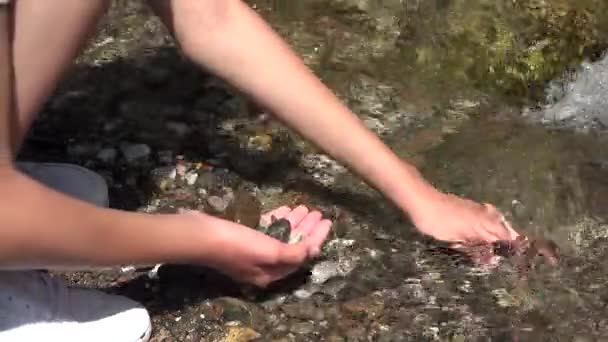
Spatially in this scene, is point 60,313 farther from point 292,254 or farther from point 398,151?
point 398,151

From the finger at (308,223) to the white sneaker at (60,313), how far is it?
1.01 feet

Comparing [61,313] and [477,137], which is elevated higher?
[477,137]

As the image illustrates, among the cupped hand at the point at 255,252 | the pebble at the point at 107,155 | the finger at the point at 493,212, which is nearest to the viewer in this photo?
the cupped hand at the point at 255,252

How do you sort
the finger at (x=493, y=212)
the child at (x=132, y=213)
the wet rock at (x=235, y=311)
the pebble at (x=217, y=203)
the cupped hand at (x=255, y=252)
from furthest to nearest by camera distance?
the pebble at (x=217, y=203), the finger at (x=493, y=212), the wet rock at (x=235, y=311), the cupped hand at (x=255, y=252), the child at (x=132, y=213)

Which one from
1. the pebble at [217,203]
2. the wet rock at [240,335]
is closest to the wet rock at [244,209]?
the pebble at [217,203]

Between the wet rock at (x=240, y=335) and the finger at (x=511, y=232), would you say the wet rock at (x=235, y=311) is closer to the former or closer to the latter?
the wet rock at (x=240, y=335)

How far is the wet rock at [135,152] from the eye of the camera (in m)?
1.91

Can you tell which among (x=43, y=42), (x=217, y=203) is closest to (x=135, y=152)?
(x=217, y=203)

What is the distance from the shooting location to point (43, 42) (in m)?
1.35

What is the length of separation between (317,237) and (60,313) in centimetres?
42

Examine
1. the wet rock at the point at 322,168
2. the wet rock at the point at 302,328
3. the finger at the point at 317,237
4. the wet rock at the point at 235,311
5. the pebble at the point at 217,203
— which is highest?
the wet rock at the point at 322,168

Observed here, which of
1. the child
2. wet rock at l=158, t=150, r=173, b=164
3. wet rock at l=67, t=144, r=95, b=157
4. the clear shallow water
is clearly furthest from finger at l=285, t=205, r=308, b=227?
wet rock at l=67, t=144, r=95, b=157

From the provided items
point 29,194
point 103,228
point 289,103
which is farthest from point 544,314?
point 29,194

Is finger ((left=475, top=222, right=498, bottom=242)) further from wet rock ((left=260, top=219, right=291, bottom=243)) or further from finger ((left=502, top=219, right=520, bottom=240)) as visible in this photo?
wet rock ((left=260, top=219, right=291, bottom=243))
